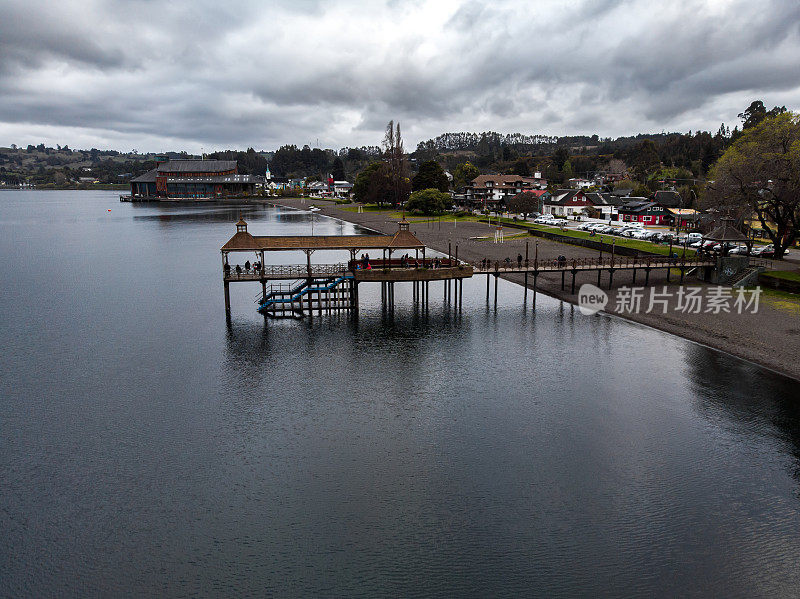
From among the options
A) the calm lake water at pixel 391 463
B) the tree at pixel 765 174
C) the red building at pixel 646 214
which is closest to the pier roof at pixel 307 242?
the calm lake water at pixel 391 463

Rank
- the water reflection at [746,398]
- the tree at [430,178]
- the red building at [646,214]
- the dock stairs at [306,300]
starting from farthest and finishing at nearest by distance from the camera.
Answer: the tree at [430,178] → the red building at [646,214] → the dock stairs at [306,300] → the water reflection at [746,398]

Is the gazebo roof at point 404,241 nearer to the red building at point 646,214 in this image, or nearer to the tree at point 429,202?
the red building at point 646,214

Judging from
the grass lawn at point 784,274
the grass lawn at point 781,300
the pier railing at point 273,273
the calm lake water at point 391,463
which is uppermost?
the pier railing at point 273,273

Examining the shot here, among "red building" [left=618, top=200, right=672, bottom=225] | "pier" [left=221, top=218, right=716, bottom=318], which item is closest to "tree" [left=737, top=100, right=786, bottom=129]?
"red building" [left=618, top=200, right=672, bottom=225]

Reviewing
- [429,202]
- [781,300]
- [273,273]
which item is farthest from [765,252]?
[429,202]

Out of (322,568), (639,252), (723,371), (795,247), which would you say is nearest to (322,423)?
(322,568)

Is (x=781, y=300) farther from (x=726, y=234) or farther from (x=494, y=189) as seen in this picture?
(x=494, y=189)
